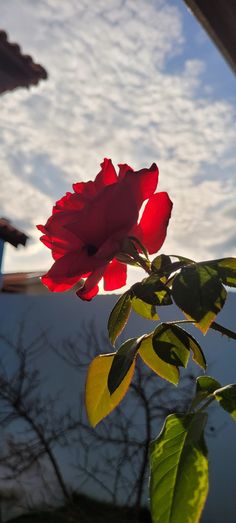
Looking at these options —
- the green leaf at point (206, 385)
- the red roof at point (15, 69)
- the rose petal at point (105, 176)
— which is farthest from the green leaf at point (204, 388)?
the red roof at point (15, 69)

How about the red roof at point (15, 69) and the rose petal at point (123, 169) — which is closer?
the rose petal at point (123, 169)

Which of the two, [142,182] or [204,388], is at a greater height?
[142,182]

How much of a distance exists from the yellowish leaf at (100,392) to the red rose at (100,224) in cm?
5

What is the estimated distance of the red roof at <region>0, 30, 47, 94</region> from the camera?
2.44m

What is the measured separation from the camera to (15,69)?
2.57 metres

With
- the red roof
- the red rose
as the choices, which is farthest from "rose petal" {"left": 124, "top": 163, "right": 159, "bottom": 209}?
the red roof

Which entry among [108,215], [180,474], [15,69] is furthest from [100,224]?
[15,69]

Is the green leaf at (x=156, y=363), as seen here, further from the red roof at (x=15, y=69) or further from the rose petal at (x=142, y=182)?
the red roof at (x=15, y=69)

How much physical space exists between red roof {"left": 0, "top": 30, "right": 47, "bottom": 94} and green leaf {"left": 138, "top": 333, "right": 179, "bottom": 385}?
7.90 feet

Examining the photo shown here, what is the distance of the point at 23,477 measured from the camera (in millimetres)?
3553

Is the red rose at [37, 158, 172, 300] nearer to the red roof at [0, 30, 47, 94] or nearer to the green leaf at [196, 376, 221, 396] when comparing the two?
the green leaf at [196, 376, 221, 396]

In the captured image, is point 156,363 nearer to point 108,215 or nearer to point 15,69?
point 108,215

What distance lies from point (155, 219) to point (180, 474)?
12cm

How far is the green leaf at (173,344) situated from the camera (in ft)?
0.87
